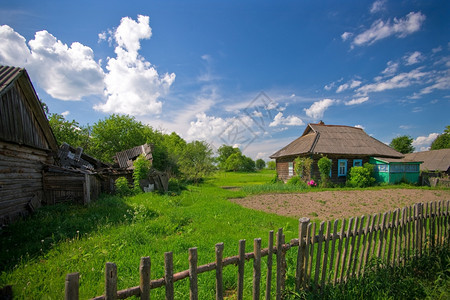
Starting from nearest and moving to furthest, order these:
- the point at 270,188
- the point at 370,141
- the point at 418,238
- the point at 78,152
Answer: the point at 418,238 → the point at 78,152 → the point at 270,188 → the point at 370,141

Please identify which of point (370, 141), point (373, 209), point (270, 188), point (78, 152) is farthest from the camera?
point (370, 141)

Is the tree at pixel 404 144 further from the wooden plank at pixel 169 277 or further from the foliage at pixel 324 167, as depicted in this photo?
the wooden plank at pixel 169 277

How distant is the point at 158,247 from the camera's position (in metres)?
4.92

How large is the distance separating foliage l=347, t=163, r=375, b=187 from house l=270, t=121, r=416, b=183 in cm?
102

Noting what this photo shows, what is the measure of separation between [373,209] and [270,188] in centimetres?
816

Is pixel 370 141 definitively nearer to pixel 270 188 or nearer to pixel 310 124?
pixel 310 124

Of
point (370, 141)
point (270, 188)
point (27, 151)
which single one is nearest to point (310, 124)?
point (370, 141)

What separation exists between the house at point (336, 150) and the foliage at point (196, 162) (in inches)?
322

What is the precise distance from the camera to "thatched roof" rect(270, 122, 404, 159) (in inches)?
778

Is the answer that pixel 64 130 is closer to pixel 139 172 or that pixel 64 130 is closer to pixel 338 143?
pixel 139 172

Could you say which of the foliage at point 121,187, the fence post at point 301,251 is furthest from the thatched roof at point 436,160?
the foliage at point 121,187

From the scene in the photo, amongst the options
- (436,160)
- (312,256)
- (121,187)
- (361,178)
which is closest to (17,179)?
(121,187)

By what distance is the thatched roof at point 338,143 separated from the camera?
19766mm

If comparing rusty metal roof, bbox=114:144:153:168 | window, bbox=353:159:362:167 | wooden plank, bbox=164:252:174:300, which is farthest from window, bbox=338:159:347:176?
wooden plank, bbox=164:252:174:300
